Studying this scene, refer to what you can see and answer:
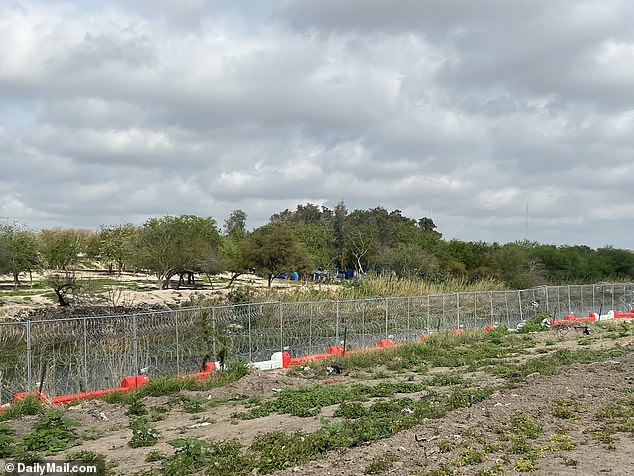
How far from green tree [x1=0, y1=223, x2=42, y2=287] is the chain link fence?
32565mm

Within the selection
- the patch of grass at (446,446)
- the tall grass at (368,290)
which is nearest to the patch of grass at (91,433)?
the patch of grass at (446,446)

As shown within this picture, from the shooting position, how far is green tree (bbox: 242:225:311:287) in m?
52.4

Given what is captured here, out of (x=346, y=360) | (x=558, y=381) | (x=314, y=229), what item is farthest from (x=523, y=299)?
(x=314, y=229)

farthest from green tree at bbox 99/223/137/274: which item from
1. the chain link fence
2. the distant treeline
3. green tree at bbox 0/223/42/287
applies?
the chain link fence

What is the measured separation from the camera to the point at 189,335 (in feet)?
59.1

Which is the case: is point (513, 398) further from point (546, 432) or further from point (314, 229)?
point (314, 229)

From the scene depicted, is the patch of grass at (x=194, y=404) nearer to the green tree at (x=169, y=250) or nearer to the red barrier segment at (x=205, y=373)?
the red barrier segment at (x=205, y=373)

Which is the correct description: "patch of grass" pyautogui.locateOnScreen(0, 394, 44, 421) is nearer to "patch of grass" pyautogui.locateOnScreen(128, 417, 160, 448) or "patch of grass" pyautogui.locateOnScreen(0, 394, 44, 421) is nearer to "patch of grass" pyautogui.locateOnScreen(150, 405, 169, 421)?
"patch of grass" pyautogui.locateOnScreen(150, 405, 169, 421)

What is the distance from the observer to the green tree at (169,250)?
53031mm

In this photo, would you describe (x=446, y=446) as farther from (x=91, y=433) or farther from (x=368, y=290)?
(x=368, y=290)

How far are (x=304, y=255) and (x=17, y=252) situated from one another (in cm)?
2210

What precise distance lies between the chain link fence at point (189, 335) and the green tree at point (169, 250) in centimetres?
3009

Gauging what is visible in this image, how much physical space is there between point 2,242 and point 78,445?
4485 cm

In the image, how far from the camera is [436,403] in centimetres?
1095
